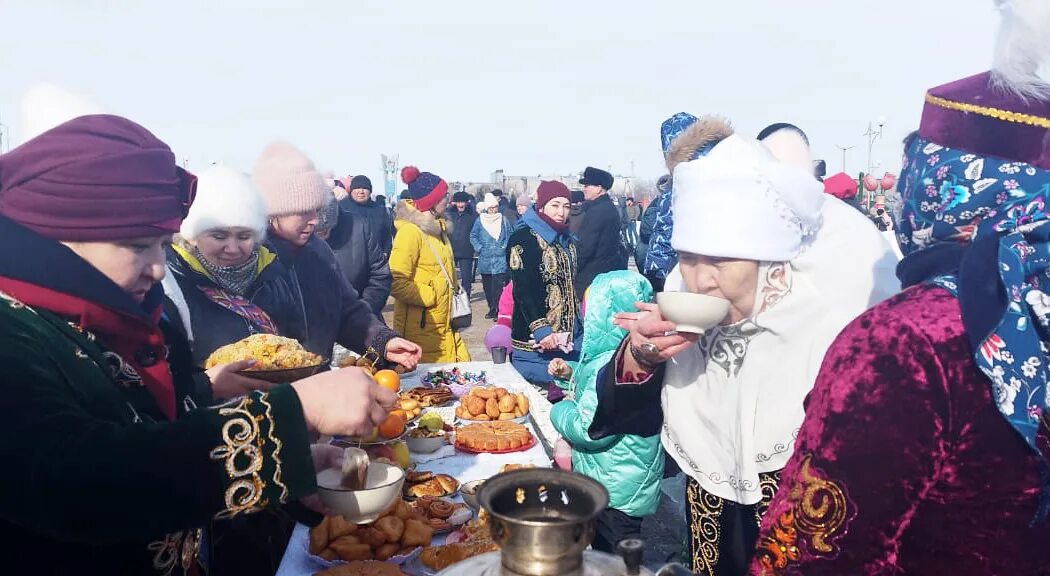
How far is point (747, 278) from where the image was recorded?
190 centimetres

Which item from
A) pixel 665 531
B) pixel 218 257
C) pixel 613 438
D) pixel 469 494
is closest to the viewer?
pixel 469 494

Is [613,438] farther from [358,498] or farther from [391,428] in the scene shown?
[358,498]

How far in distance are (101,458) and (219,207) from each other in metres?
2.18

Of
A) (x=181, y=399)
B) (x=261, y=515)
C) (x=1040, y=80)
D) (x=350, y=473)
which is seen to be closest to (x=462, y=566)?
(x=350, y=473)

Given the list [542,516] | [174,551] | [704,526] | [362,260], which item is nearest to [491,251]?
[362,260]

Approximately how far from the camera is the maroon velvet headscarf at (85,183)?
1.44m

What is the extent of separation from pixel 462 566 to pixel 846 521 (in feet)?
2.31

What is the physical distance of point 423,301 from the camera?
5.66 m

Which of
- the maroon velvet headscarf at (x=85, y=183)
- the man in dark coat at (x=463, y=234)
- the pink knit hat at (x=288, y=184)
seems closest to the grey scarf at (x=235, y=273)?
the pink knit hat at (x=288, y=184)

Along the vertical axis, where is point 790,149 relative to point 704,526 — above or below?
above

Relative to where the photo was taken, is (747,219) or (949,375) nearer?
(949,375)

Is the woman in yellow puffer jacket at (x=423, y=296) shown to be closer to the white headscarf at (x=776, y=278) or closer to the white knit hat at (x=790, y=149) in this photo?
the white knit hat at (x=790, y=149)

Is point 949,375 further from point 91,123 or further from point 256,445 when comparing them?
point 91,123

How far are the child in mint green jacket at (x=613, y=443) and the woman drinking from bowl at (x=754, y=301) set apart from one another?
0.94m
